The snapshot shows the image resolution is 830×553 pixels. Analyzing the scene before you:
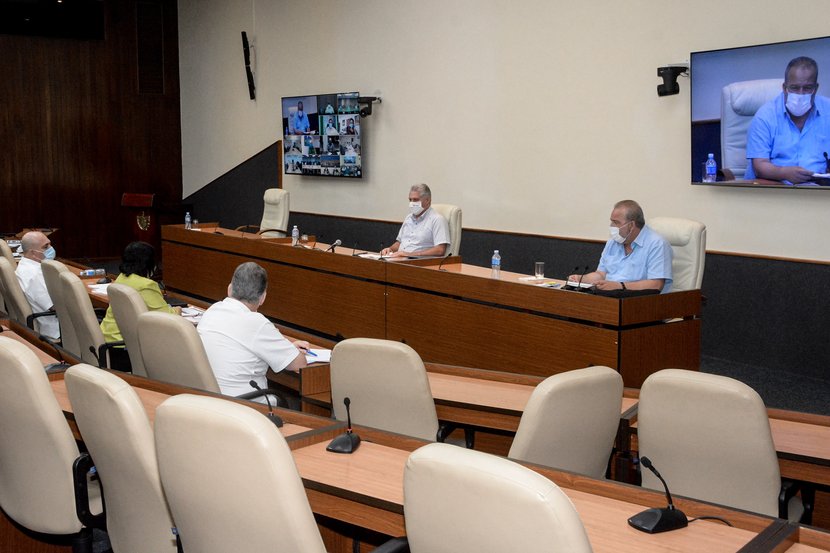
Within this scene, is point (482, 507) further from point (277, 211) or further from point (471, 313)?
point (277, 211)

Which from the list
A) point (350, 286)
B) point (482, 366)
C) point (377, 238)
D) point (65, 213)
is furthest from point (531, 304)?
point (65, 213)

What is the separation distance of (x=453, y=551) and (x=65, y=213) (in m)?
12.3

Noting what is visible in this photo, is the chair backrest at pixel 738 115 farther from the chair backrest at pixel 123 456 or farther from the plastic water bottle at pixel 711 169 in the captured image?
the chair backrest at pixel 123 456

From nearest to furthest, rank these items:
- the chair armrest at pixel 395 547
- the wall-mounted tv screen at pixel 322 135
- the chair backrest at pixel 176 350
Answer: the chair armrest at pixel 395 547 < the chair backrest at pixel 176 350 < the wall-mounted tv screen at pixel 322 135

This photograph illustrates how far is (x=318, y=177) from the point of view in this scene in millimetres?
11250

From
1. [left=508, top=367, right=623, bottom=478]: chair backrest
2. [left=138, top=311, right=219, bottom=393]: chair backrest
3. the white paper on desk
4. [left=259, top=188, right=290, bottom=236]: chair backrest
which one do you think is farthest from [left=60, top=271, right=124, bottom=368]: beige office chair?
[left=259, top=188, right=290, bottom=236]: chair backrest

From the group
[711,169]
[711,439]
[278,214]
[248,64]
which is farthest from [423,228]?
[248,64]

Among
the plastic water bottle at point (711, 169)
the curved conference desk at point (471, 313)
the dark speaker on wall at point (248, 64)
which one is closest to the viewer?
the curved conference desk at point (471, 313)

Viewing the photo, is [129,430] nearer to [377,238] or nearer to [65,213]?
[377,238]

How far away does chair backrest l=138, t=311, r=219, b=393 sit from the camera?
12.2ft

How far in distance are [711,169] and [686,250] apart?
1.47m

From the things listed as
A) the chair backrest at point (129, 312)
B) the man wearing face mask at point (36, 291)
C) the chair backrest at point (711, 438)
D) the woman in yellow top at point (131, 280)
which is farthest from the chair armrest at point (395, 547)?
the man wearing face mask at point (36, 291)

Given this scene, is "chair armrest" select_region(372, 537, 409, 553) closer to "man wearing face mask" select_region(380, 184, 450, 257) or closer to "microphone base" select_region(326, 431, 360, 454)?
"microphone base" select_region(326, 431, 360, 454)

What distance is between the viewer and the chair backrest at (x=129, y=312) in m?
4.65
